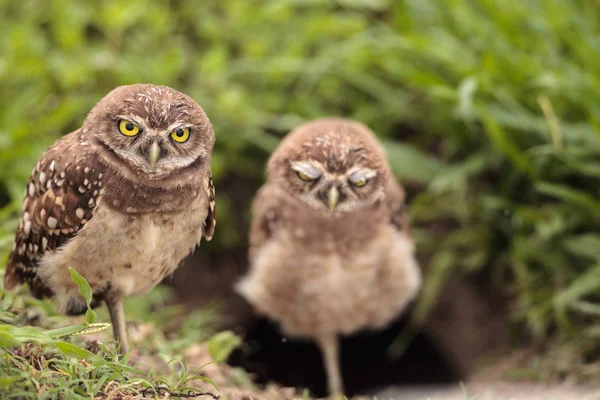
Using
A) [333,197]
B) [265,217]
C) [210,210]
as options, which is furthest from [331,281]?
[210,210]

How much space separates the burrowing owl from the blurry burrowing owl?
1045 millimetres

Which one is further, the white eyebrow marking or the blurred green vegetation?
the blurred green vegetation

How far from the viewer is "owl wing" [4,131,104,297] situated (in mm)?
2617

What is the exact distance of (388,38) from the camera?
16.2ft

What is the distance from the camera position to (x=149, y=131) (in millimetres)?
2488

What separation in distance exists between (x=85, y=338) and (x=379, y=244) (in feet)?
5.57

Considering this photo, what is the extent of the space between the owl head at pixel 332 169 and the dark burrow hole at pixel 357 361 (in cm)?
198

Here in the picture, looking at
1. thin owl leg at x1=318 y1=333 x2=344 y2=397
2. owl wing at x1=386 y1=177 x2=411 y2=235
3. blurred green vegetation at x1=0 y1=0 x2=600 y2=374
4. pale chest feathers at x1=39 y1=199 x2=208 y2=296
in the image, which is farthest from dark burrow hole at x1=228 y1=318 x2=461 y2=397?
pale chest feathers at x1=39 y1=199 x2=208 y2=296

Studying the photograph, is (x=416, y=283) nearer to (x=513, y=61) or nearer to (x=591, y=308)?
(x=591, y=308)

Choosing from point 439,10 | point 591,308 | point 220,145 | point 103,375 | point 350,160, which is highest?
point 439,10

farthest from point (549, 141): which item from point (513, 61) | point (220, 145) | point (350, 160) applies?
point (220, 145)

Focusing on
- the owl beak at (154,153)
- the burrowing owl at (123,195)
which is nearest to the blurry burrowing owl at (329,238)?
the burrowing owl at (123,195)

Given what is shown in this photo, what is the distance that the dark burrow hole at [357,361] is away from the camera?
568 centimetres

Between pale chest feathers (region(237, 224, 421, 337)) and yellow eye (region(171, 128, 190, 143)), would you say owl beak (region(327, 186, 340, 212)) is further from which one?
yellow eye (region(171, 128, 190, 143))
